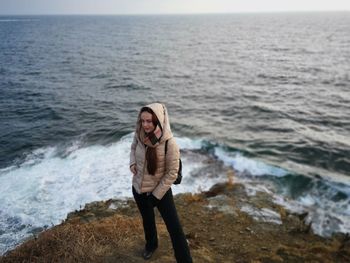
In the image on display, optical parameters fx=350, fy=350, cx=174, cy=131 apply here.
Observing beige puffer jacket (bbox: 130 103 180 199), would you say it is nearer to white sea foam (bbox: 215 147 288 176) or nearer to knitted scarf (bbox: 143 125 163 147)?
knitted scarf (bbox: 143 125 163 147)

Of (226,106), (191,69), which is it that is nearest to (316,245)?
(226,106)

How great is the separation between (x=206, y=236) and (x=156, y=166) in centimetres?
412

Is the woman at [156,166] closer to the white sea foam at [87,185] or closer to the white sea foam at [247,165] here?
the white sea foam at [87,185]

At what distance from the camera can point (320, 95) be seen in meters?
27.3

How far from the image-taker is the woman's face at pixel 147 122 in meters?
5.23

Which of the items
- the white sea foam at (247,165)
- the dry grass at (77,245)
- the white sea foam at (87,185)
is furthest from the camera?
the white sea foam at (247,165)

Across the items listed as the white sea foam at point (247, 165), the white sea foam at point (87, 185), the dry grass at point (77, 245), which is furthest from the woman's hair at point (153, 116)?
the white sea foam at point (247, 165)

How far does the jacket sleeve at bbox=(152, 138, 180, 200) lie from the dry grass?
2.32 meters

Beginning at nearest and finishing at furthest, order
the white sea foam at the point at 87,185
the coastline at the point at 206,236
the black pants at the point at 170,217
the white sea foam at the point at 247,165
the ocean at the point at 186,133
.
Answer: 1. the black pants at the point at 170,217
2. the coastline at the point at 206,236
3. the white sea foam at the point at 87,185
4. the ocean at the point at 186,133
5. the white sea foam at the point at 247,165

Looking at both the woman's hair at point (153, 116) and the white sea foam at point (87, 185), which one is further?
the white sea foam at point (87, 185)

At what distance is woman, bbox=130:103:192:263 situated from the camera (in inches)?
208

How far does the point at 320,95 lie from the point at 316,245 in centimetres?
2075

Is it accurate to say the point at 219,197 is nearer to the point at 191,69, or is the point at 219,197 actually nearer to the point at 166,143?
the point at 166,143

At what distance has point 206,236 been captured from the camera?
8.86 m
